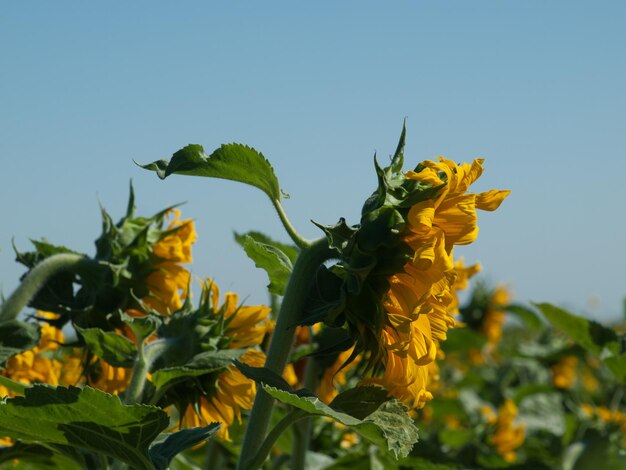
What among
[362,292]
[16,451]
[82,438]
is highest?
[362,292]

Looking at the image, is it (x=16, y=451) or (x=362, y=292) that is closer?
(x=362, y=292)

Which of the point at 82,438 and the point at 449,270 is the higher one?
the point at 449,270

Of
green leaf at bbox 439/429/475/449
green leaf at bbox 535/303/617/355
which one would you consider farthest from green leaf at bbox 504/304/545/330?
green leaf at bbox 535/303/617/355

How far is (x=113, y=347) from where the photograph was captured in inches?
70.4

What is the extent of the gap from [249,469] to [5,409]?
359mm

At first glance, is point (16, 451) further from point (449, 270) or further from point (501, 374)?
point (501, 374)

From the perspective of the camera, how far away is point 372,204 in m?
1.44

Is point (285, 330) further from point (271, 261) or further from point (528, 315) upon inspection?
point (528, 315)

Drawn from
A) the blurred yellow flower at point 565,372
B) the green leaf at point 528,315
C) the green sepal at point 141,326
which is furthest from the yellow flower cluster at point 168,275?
the blurred yellow flower at point 565,372

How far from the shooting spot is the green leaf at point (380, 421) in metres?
1.29

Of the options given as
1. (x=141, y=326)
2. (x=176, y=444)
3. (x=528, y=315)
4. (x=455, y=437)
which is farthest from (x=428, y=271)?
(x=528, y=315)

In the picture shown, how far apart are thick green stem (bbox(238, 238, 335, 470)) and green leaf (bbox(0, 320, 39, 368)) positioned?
71cm

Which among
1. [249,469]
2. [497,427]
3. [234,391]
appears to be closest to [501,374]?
[497,427]

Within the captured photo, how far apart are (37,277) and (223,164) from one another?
756 mm
